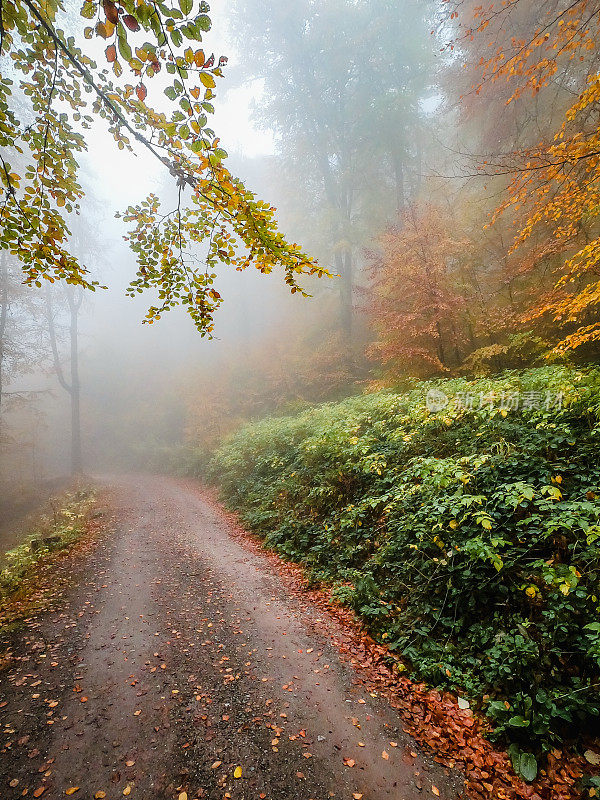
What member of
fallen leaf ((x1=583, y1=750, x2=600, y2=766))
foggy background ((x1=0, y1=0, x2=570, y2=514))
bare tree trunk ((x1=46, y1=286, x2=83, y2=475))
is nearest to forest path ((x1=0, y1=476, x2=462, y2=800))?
fallen leaf ((x1=583, y1=750, x2=600, y2=766))

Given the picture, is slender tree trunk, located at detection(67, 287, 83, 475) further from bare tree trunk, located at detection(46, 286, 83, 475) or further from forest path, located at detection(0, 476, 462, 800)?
forest path, located at detection(0, 476, 462, 800)

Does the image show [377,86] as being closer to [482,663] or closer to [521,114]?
[521,114]

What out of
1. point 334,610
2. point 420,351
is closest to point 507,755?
point 334,610

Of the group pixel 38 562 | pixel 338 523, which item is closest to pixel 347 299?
pixel 338 523

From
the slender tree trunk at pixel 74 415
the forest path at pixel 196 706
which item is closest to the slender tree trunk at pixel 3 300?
the slender tree trunk at pixel 74 415

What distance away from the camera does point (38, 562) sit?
6.31m

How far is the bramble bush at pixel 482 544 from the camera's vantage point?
2918 millimetres

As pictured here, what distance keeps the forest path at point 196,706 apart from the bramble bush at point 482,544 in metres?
0.75

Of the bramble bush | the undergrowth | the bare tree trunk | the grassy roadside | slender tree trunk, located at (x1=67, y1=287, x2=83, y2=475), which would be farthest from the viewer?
the bare tree trunk

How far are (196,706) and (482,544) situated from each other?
10.4ft

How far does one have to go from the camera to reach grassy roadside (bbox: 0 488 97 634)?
4789 mm

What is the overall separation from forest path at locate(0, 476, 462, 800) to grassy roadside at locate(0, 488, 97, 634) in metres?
0.43

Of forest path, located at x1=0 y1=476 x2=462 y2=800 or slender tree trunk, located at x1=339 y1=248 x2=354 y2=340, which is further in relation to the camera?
slender tree trunk, located at x1=339 y1=248 x2=354 y2=340

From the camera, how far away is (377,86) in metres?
15.4
